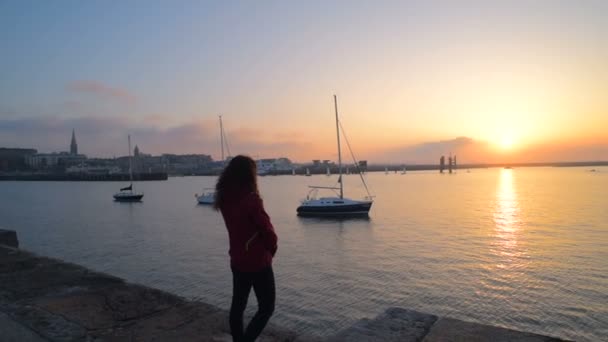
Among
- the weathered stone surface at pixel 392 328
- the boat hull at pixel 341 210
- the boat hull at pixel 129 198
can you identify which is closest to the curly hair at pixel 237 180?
the weathered stone surface at pixel 392 328

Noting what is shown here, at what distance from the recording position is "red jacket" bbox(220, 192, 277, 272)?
3.15 meters

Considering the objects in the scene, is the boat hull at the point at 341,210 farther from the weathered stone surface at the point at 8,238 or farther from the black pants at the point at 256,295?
the black pants at the point at 256,295

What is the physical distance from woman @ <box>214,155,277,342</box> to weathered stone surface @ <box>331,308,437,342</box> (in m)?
1.13

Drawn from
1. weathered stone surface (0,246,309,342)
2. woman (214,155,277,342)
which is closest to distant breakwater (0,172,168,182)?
weathered stone surface (0,246,309,342)

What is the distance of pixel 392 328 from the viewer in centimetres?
418

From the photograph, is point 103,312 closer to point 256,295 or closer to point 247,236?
point 256,295

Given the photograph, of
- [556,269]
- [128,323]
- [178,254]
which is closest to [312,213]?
[178,254]

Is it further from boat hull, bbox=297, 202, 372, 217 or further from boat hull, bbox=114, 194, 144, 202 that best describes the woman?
boat hull, bbox=114, 194, 144, 202

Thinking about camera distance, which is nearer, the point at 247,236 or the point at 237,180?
the point at 247,236

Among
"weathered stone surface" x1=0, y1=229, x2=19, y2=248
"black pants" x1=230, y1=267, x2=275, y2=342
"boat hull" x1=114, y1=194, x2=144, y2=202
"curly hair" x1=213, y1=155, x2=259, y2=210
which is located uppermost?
"curly hair" x1=213, y1=155, x2=259, y2=210

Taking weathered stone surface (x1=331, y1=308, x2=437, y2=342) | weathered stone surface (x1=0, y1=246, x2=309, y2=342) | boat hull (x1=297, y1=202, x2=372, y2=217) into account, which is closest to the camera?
weathered stone surface (x1=331, y1=308, x2=437, y2=342)

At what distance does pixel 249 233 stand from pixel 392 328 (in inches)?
83.5

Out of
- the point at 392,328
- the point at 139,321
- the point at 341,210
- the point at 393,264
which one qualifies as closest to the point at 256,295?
the point at 392,328

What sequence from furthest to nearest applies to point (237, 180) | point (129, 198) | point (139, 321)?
point (129, 198) < point (139, 321) < point (237, 180)
